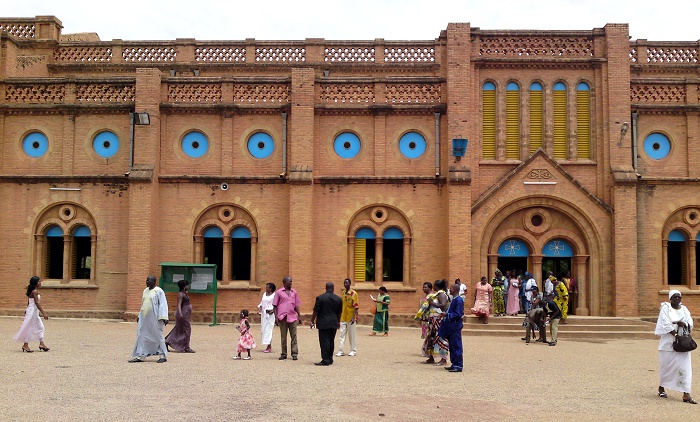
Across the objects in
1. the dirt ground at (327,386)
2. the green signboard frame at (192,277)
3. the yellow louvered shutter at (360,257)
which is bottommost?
the dirt ground at (327,386)

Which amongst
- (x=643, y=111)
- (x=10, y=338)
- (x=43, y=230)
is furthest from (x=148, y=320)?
(x=643, y=111)

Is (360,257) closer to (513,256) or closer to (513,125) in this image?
(513,256)

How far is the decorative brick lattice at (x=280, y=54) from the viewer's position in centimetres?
2856

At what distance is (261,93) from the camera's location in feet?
83.7

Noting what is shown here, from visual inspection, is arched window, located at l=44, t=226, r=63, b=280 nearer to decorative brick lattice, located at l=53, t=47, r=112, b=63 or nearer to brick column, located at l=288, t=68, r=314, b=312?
decorative brick lattice, located at l=53, t=47, r=112, b=63

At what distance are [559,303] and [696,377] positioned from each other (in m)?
7.09

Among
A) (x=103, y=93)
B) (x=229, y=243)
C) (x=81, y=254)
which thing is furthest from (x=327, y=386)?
(x=103, y=93)

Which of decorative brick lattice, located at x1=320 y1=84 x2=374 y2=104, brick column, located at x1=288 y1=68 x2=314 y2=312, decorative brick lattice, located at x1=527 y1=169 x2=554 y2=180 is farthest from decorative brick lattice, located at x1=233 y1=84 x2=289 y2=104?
decorative brick lattice, located at x1=527 y1=169 x2=554 y2=180

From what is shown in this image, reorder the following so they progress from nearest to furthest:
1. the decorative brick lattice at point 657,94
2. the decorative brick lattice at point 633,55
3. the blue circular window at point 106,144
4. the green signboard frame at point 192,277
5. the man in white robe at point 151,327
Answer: the man in white robe at point 151,327, the green signboard frame at point 192,277, the decorative brick lattice at point 657,94, the blue circular window at point 106,144, the decorative brick lattice at point 633,55

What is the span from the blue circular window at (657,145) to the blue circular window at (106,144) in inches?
712

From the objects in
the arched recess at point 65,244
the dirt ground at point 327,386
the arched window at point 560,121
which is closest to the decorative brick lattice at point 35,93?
the arched recess at point 65,244

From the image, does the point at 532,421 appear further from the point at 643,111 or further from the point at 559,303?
the point at 643,111

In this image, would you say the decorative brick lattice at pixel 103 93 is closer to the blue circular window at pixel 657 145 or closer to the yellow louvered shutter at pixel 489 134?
the yellow louvered shutter at pixel 489 134

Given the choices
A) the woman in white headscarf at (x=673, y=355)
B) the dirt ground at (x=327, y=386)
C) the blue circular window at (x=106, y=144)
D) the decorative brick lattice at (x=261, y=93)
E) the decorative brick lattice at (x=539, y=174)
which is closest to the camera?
the dirt ground at (x=327, y=386)
